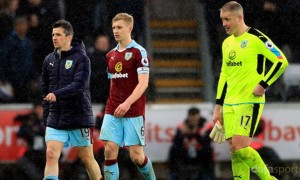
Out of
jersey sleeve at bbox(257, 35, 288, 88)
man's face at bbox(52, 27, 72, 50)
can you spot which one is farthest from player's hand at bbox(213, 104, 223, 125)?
man's face at bbox(52, 27, 72, 50)

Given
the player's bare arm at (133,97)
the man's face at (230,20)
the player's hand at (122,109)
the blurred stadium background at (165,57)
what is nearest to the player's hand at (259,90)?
the man's face at (230,20)

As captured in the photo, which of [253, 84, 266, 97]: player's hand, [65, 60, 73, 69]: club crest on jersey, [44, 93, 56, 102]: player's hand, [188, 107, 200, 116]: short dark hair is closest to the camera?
[44, 93, 56, 102]: player's hand

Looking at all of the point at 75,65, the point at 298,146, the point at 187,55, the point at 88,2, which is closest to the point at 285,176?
the point at 298,146

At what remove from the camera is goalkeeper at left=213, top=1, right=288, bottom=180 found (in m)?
11.2

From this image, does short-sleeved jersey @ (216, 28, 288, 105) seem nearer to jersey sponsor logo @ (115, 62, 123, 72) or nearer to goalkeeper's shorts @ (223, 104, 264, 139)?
goalkeeper's shorts @ (223, 104, 264, 139)

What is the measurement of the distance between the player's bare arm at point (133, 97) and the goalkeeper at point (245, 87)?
1036mm

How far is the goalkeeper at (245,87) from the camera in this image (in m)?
11.2

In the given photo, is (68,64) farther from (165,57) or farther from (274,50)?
(165,57)

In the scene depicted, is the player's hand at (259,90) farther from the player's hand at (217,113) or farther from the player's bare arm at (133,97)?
the player's bare arm at (133,97)

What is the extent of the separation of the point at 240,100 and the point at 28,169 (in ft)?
16.3

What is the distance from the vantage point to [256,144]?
15750mm

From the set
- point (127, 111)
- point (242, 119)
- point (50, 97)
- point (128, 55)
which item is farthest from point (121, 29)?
point (242, 119)

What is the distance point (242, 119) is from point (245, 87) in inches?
15.0

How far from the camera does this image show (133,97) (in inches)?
445
